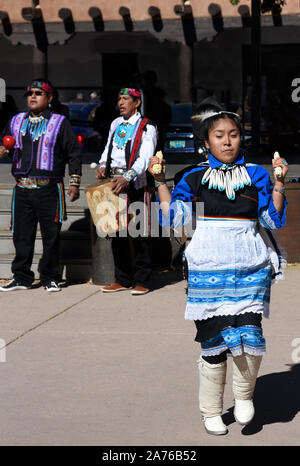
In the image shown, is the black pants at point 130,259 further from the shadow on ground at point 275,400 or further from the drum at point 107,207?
the shadow on ground at point 275,400

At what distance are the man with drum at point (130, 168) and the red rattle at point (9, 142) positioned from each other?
2.78 feet

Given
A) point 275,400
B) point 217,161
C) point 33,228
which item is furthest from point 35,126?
point 275,400

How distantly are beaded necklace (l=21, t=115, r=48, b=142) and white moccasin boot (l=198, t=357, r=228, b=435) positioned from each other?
4301 mm

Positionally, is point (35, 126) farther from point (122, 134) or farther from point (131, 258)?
point (131, 258)

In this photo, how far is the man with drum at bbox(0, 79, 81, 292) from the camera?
28.7 ft

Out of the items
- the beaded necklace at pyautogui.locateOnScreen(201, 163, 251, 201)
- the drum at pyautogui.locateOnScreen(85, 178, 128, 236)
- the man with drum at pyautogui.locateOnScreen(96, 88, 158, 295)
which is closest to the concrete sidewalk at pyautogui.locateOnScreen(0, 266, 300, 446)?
the man with drum at pyautogui.locateOnScreen(96, 88, 158, 295)

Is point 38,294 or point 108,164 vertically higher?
point 108,164

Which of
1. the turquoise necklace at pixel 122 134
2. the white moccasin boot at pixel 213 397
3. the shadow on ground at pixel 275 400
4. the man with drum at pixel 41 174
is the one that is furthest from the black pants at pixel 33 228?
the white moccasin boot at pixel 213 397

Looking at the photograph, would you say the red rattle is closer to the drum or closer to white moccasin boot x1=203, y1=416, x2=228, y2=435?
the drum

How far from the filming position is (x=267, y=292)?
16.7 feet

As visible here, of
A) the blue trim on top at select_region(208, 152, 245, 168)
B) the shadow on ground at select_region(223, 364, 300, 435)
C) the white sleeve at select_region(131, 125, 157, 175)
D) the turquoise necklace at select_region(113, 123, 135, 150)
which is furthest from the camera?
the turquoise necklace at select_region(113, 123, 135, 150)

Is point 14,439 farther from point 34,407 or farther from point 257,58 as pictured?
point 257,58

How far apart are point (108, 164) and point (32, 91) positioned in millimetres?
983

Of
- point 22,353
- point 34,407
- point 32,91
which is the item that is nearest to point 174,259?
point 32,91
